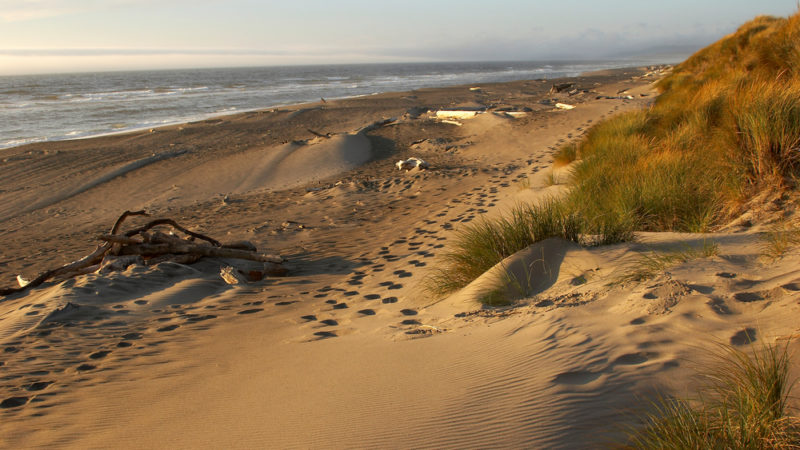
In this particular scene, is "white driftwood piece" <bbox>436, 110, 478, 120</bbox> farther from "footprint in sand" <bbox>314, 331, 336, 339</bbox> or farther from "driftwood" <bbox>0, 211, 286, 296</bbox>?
"footprint in sand" <bbox>314, 331, 336, 339</bbox>

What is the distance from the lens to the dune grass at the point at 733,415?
178 cm

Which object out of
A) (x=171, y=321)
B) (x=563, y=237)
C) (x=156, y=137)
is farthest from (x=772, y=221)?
(x=156, y=137)

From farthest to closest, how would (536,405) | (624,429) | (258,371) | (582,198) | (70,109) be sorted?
(70,109), (582,198), (258,371), (536,405), (624,429)

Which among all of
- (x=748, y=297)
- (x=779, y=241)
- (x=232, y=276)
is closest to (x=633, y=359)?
(x=748, y=297)

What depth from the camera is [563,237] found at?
447cm

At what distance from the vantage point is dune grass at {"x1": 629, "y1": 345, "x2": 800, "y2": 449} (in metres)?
1.78

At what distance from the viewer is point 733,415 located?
190 centimetres

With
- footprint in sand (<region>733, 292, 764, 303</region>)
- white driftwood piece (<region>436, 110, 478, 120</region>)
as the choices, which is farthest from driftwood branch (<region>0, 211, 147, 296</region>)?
white driftwood piece (<region>436, 110, 478, 120</region>)

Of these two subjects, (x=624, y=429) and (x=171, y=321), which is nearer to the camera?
(x=624, y=429)

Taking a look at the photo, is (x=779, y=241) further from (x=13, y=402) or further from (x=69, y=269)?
(x=69, y=269)

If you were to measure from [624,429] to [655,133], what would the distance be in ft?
25.0

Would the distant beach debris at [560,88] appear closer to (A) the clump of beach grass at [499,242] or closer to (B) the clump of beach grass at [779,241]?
(A) the clump of beach grass at [499,242]

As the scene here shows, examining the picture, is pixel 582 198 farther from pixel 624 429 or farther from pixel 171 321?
pixel 171 321

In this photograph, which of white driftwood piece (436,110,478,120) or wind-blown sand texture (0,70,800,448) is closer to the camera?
wind-blown sand texture (0,70,800,448)
